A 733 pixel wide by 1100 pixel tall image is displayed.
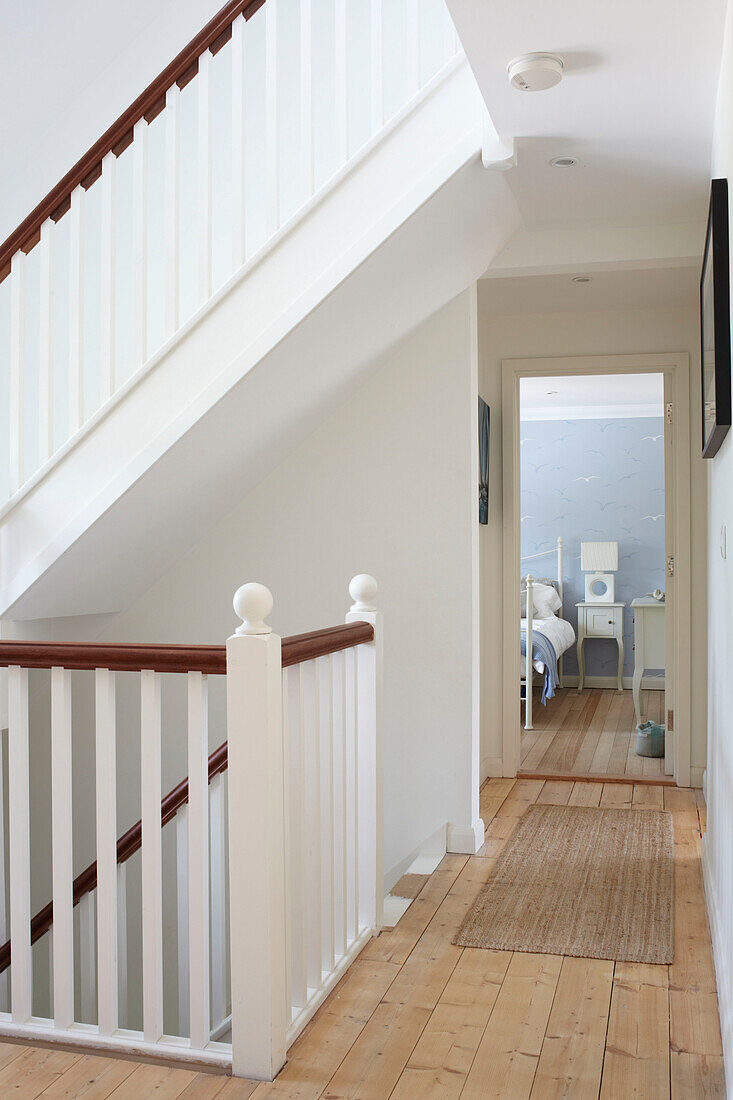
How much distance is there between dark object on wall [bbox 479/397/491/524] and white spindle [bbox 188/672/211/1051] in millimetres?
2800

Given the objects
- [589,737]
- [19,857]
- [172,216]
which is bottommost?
[589,737]

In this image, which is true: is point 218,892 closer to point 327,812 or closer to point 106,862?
point 327,812

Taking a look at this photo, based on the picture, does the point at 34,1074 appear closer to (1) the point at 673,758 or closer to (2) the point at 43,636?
(2) the point at 43,636

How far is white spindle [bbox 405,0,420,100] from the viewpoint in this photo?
107 inches

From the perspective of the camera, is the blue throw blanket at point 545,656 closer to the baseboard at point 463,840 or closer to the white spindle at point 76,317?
the baseboard at point 463,840

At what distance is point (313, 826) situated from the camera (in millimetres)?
2420

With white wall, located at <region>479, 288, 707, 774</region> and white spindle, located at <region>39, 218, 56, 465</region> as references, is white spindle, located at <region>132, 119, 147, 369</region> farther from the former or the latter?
white wall, located at <region>479, 288, 707, 774</region>

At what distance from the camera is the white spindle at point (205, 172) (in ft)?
9.10

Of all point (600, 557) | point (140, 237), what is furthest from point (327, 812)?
point (600, 557)

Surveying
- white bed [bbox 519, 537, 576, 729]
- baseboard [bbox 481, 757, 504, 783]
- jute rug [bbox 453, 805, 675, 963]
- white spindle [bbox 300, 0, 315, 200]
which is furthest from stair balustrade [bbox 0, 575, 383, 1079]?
white bed [bbox 519, 537, 576, 729]

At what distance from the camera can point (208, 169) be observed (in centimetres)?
279

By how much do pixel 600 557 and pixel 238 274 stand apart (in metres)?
6.03

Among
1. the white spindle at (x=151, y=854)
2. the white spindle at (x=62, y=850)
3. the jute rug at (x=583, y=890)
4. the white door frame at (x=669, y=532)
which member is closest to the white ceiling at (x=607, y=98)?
the white door frame at (x=669, y=532)

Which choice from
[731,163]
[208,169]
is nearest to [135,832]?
[208,169]
